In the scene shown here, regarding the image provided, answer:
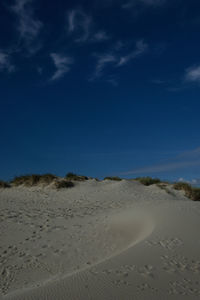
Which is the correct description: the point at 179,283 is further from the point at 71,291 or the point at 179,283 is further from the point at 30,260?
the point at 30,260

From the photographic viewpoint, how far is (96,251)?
20.6ft

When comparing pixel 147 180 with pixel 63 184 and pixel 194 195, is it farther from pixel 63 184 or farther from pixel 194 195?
pixel 63 184

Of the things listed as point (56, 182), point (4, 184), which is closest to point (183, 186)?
point (56, 182)

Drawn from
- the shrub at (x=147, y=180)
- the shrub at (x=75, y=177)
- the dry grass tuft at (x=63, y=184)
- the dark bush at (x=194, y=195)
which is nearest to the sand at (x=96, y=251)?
the dry grass tuft at (x=63, y=184)

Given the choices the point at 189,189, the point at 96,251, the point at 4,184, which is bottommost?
the point at 96,251

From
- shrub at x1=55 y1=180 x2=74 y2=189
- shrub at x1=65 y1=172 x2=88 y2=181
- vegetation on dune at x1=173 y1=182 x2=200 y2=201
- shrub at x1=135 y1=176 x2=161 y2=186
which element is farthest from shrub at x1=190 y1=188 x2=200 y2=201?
shrub at x1=55 y1=180 x2=74 y2=189

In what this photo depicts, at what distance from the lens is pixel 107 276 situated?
4.25 m

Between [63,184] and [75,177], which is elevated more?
[75,177]

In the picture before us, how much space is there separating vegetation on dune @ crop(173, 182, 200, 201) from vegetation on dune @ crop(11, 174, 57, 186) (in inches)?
308

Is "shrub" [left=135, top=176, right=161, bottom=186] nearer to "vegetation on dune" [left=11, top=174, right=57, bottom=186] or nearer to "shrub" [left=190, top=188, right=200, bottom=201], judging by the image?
"shrub" [left=190, top=188, right=200, bottom=201]

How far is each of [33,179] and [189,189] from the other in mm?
9470

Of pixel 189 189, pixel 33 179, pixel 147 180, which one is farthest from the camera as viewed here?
pixel 147 180

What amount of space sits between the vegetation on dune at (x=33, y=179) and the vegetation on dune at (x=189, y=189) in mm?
7823

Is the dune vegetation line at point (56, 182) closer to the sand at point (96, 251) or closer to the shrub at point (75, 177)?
the shrub at point (75, 177)
